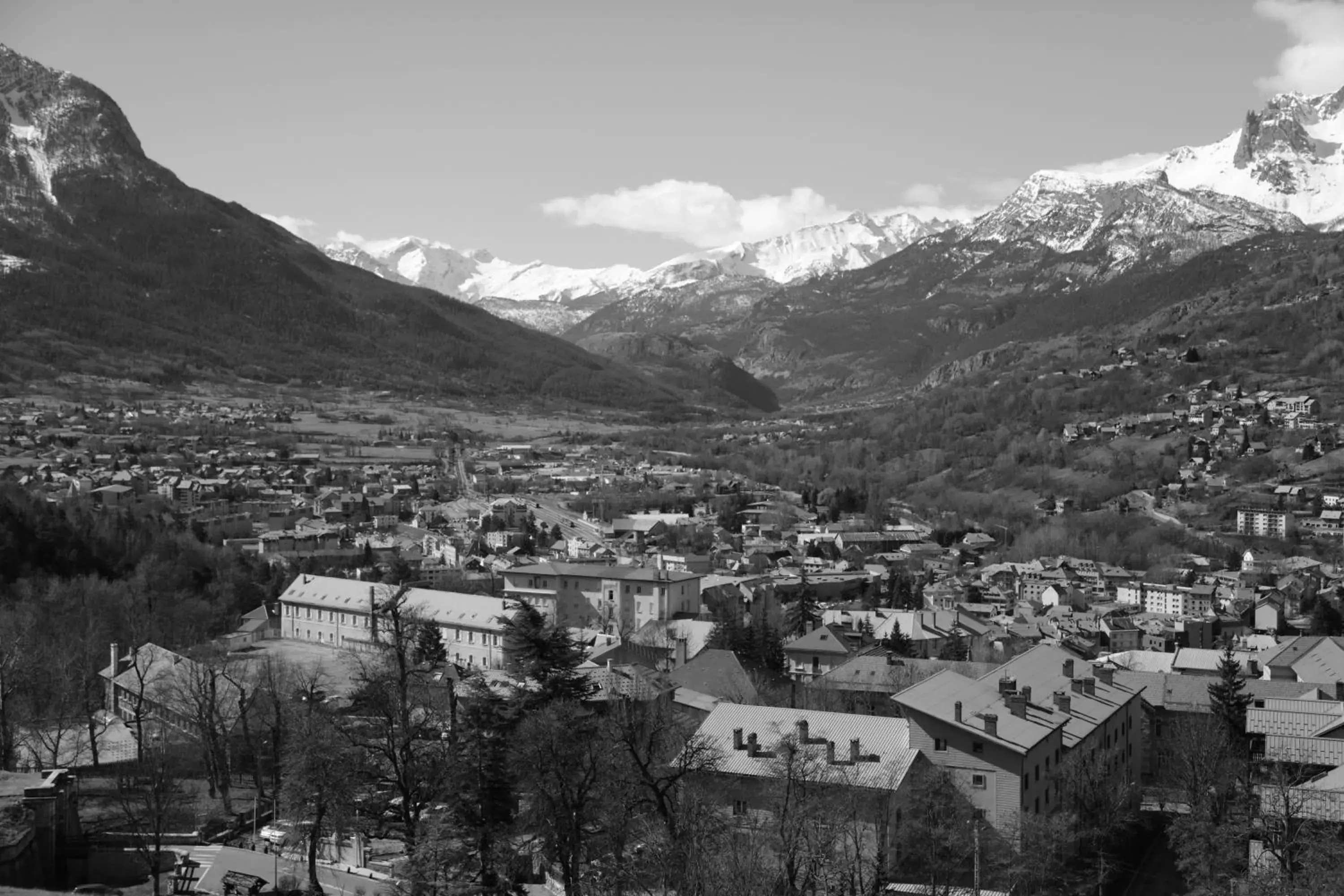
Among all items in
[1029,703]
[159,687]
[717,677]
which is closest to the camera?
[1029,703]

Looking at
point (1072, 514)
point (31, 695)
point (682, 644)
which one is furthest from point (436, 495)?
point (31, 695)

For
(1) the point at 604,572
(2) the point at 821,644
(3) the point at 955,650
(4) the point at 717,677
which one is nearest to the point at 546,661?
(4) the point at 717,677

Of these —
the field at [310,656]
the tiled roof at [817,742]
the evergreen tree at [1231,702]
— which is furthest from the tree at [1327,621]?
the field at [310,656]

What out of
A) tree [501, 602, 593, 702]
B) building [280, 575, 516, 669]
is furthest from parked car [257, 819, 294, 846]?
building [280, 575, 516, 669]

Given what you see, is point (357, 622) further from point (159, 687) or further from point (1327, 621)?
point (1327, 621)

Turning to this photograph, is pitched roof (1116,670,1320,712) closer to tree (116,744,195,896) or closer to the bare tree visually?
the bare tree
